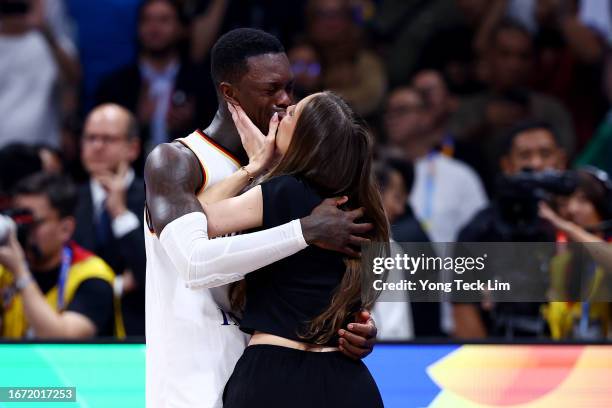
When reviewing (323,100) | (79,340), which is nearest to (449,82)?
(79,340)

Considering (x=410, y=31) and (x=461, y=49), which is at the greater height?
(x=410, y=31)

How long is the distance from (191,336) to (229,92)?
804mm

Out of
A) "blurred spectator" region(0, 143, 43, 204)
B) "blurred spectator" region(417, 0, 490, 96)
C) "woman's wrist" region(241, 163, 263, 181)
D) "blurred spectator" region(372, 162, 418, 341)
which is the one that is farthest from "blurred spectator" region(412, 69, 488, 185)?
"woman's wrist" region(241, 163, 263, 181)

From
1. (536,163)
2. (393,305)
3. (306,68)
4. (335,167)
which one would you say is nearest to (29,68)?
(306,68)

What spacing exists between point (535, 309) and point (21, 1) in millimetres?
4168

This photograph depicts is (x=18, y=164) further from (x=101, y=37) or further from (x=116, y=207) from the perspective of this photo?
(x=101, y=37)

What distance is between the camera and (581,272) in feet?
14.8

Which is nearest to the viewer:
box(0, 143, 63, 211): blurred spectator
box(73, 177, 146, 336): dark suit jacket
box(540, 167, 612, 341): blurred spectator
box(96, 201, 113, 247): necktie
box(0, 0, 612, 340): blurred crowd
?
box(540, 167, 612, 341): blurred spectator

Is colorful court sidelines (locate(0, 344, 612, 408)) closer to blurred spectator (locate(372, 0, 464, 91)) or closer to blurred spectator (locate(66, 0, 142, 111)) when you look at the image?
blurred spectator (locate(66, 0, 142, 111))

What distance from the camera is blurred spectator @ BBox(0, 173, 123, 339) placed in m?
4.90

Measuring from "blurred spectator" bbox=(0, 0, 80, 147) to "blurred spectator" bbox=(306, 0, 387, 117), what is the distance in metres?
1.68

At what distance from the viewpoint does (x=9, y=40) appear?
7.49 metres

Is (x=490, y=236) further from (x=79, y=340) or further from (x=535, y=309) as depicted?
(x=79, y=340)

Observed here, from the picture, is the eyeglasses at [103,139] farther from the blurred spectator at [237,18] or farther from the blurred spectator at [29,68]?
the blurred spectator at [237,18]
